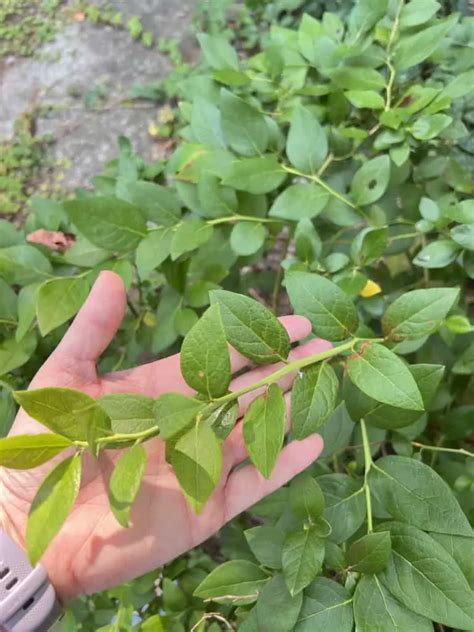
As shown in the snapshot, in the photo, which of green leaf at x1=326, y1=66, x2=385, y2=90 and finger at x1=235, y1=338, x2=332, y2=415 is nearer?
finger at x1=235, y1=338, x2=332, y2=415

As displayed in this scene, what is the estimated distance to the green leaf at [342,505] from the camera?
923 millimetres

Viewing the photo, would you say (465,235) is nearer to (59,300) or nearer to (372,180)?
(372,180)

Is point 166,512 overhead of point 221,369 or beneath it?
beneath

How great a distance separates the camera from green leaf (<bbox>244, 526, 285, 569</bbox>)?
36.9 inches

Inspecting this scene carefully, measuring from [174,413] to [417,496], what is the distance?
43 cm

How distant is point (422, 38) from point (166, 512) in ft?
3.20

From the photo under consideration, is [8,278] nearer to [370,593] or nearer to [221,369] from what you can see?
[221,369]

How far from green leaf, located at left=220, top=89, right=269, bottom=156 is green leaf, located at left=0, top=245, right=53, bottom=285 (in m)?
0.42

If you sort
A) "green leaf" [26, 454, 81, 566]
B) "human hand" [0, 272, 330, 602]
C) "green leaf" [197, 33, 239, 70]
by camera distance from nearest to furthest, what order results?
"green leaf" [26, 454, 81, 566] < "human hand" [0, 272, 330, 602] < "green leaf" [197, 33, 239, 70]

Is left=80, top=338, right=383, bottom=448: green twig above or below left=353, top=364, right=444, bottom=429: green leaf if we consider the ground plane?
above

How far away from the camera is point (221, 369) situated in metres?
0.69

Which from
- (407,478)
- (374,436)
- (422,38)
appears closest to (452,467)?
(374,436)

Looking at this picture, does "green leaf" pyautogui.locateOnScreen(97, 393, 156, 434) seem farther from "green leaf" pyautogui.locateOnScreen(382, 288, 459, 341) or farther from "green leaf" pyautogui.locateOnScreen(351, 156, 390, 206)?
"green leaf" pyautogui.locateOnScreen(351, 156, 390, 206)

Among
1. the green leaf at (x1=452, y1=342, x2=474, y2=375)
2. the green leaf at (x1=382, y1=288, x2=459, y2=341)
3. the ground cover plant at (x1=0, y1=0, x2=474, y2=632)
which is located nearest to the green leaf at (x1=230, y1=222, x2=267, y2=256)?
the ground cover plant at (x1=0, y1=0, x2=474, y2=632)
